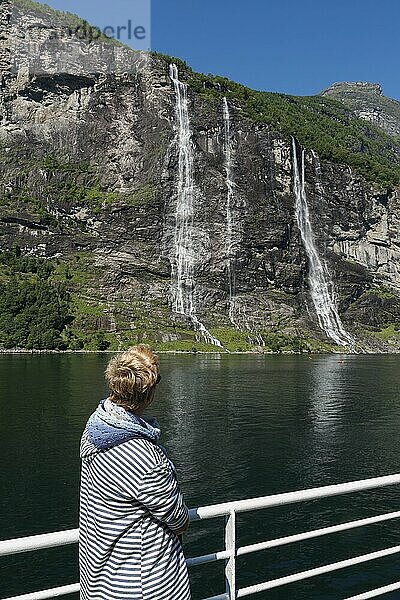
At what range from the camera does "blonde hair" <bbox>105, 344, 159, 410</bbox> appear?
427 cm

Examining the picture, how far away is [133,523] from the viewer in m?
3.99

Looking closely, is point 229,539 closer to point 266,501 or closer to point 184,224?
point 266,501

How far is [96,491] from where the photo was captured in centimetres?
409

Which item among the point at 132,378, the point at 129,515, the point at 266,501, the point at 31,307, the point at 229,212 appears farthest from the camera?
the point at 229,212

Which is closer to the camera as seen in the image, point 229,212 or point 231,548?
point 231,548

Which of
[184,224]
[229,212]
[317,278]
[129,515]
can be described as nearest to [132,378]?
[129,515]

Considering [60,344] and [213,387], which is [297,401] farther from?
[60,344]

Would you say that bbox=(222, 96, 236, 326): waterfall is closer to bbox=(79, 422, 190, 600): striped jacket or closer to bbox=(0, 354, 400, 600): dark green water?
bbox=(0, 354, 400, 600): dark green water

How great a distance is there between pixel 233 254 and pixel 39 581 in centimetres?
13257

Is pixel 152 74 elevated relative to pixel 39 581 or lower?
elevated

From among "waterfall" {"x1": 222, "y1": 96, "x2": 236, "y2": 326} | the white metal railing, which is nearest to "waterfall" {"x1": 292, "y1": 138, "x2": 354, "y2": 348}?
"waterfall" {"x1": 222, "y1": 96, "x2": 236, "y2": 326}

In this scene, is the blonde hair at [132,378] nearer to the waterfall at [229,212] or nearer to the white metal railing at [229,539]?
the white metal railing at [229,539]

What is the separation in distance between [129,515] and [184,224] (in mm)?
144093

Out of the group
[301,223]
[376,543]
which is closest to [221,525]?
[376,543]
